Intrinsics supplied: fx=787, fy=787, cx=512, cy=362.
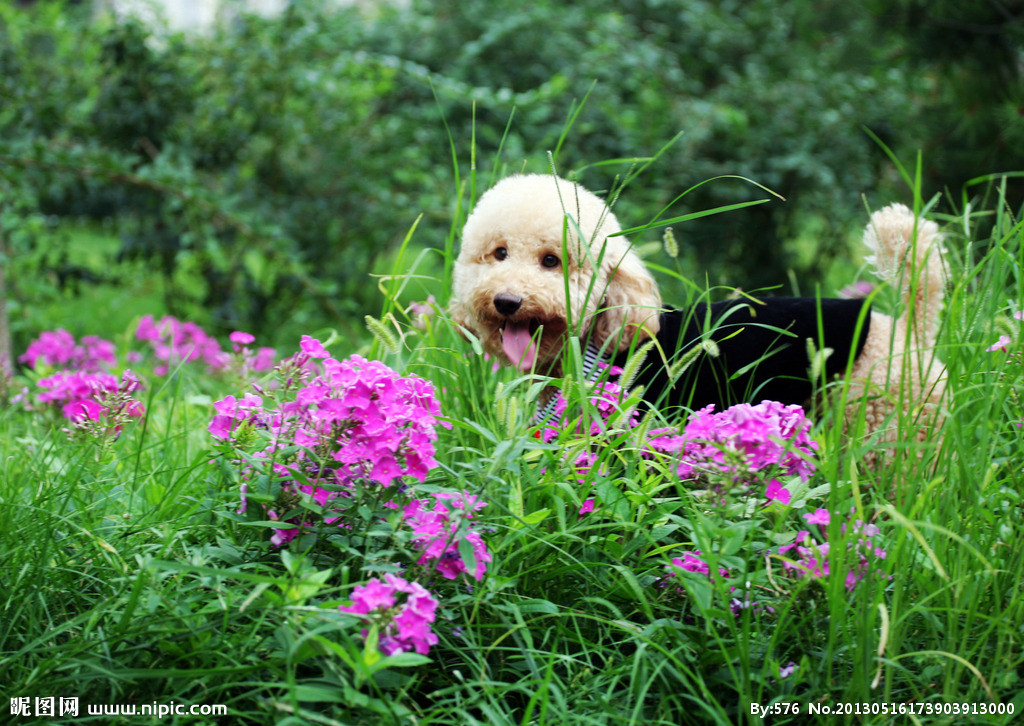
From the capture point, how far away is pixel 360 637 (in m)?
1.22

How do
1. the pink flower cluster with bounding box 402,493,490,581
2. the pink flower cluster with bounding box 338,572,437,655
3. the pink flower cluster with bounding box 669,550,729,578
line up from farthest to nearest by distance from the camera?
the pink flower cluster with bounding box 669,550,729,578 < the pink flower cluster with bounding box 402,493,490,581 < the pink flower cluster with bounding box 338,572,437,655

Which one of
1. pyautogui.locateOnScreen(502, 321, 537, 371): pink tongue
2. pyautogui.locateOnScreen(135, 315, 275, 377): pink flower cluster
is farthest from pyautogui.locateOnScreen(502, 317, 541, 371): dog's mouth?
pyautogui.locateOnScreen(135, 315, 275, 377): pink flower cluster

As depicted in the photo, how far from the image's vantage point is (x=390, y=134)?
523 cm

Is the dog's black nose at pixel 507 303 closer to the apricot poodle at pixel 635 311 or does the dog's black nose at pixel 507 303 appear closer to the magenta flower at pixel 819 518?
the apricot poodle at pixel 635 311

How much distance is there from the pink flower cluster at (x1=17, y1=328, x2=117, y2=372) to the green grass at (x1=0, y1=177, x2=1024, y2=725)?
5.44ft

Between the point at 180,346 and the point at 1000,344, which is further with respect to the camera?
the point at 180,346

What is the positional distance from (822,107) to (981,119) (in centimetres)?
208

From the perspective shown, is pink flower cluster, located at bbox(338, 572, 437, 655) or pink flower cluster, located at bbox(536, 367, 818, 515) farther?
pink flower cluster, located at bbox(536, 367, 818, 515)

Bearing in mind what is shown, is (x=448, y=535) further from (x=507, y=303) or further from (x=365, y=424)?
(x=507, y=303)

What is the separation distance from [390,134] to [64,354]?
2.66 meters

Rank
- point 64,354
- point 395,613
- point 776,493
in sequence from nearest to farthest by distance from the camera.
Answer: point 395,613 < point 776,493 < point 64,354

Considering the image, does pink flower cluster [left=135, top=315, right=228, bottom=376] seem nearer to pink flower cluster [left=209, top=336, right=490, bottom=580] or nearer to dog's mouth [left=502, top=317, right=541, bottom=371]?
dog's mouth [left=502, top=317, right=541, bottom=371]

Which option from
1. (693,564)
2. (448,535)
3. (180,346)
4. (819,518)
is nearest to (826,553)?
(819,518)

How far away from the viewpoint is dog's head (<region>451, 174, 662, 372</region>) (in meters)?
2.20
